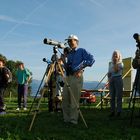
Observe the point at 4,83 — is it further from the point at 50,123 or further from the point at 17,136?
the point at 17,136

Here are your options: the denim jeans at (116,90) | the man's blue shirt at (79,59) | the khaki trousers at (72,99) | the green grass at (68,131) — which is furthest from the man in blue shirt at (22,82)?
the man's blue shirt at (79,59)

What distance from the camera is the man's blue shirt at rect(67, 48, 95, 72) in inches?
369

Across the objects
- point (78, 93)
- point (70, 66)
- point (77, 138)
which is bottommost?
point (77, 138)

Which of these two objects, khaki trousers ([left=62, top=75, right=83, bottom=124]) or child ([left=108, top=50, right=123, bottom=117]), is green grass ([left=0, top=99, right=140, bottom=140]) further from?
child ([left=108, top=50, right=123, bottom=117])

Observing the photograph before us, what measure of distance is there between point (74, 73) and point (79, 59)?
0.35 m

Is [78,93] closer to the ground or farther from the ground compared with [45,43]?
closer to the ground

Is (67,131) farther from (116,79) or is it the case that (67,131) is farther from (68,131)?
(116,79)

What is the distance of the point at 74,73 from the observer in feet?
31.1

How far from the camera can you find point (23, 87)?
51.4ft

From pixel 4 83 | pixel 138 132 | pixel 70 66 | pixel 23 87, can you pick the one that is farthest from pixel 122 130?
pixel 23 87

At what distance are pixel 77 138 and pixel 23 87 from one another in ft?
28.3

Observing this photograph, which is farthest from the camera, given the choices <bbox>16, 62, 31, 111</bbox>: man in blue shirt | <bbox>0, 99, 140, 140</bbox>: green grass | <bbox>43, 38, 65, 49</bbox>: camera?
<bbox>16, 62, 31, 111</bbox>: man in blue shirt

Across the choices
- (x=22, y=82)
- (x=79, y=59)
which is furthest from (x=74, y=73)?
(x=22, y=82)

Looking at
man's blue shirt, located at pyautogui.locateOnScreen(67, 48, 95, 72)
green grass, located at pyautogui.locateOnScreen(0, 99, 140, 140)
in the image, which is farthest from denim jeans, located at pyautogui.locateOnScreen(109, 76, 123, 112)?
man's blue shirt, located at pyautogui.locateOnScreen(67, 48, 95, 72)
